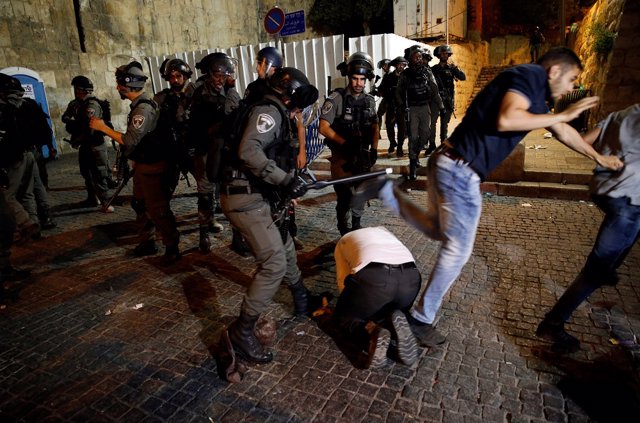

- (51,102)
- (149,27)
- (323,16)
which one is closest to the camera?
(51,102)

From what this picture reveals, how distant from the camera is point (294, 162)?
3053 mm

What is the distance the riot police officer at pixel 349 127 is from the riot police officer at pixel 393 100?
12.9 ft

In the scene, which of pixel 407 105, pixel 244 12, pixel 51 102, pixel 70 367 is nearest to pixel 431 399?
pixel 70 367

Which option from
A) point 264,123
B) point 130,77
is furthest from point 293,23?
point 264,123

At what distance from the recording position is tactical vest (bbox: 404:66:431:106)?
24.1 feet

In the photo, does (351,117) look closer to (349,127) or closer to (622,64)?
(349,127)

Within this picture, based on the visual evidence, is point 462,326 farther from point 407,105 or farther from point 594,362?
point 407,105

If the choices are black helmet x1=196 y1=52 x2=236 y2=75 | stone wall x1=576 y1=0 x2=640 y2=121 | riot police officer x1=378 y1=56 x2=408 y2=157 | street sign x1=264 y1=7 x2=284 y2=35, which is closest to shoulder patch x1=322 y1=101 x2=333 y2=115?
black helmet x1=196 y1=52 x2=236 y2=75

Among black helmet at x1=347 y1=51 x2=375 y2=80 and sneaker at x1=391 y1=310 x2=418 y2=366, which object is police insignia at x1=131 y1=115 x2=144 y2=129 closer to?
black helmet at x1=347 y1=51 x2=375 y2=80

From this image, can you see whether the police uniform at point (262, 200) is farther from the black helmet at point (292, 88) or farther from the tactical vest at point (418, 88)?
the tactical vest at point (418, 88)

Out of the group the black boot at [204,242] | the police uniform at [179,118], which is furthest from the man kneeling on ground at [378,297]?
the police uniform at [179,118]

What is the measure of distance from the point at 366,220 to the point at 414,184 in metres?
2.05

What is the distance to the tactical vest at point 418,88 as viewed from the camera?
24.1 feet

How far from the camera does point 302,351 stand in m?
3.03
